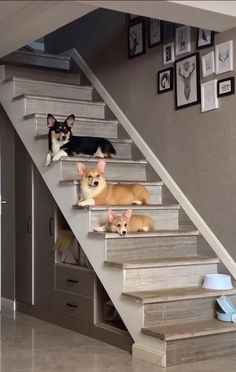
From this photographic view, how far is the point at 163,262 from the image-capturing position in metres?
3.97

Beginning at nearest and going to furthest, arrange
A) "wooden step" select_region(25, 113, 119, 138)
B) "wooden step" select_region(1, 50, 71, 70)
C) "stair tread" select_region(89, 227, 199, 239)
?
"stair tread" select_region(89, 227, 199, 239) < "wooden step" select_region(25, 113, 119, 138) < "wooden step" select_region(1, 50, 71, 70)

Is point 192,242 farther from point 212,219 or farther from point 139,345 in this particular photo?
point 139,345

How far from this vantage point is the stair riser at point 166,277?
12.5 feet

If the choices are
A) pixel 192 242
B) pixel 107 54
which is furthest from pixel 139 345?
pixel 107 54

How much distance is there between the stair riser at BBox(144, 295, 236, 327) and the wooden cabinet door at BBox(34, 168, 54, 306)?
4.43ft

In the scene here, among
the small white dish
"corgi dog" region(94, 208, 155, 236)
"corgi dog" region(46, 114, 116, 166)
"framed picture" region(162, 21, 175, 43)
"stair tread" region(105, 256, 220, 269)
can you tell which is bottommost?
the small white dish

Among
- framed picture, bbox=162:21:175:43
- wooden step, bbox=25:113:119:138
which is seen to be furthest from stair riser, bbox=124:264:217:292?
framed picture, bbox=162:21:175:43

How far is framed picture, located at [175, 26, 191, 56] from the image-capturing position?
4.50 m

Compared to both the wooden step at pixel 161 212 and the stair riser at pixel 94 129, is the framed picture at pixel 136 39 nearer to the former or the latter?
the stair riser at pixel 94 129

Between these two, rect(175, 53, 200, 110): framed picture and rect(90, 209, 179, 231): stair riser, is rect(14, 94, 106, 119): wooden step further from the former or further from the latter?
rect(90, 209, 179, 231): stair riser

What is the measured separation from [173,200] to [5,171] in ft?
5.49

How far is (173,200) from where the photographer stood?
4.68m

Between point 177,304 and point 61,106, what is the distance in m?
2.19

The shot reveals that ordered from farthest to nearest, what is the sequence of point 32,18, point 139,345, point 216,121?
point 216,121 → point 32,18 → point 139,345
